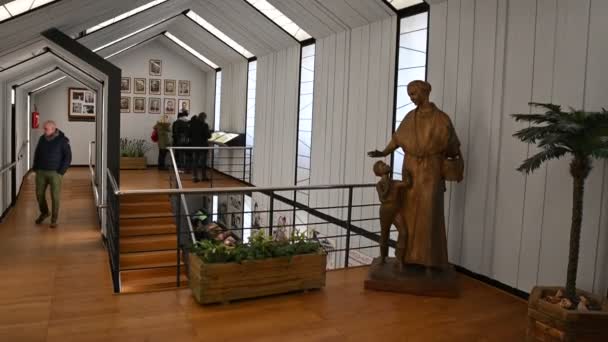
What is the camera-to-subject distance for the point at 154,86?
14539 millimetres

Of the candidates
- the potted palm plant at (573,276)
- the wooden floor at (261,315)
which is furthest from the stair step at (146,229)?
Result: the potted palm plant at (573,276)

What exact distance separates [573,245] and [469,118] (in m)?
1.67

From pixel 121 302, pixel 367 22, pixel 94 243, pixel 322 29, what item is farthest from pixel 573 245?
pixel 94 243

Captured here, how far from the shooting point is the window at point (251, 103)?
11227mm

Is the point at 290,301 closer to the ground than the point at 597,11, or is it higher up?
closer to the ground

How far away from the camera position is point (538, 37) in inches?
161

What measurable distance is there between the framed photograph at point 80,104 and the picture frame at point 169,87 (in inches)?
74.3

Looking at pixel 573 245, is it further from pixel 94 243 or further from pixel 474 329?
pixel 94 243

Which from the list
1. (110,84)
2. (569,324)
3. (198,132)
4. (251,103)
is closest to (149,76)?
(198,132)

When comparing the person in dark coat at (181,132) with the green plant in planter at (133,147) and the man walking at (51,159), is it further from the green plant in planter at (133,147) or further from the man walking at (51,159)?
the man walking at (51,159)

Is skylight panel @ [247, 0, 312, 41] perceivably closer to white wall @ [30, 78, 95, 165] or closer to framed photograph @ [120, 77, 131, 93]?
framed photograph @ [120, 77, 131, 93]

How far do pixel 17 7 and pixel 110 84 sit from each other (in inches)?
86.9

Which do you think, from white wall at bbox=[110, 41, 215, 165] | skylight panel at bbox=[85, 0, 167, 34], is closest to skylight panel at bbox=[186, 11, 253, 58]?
skylight panel at bbox=[85, 0, 167, 34]

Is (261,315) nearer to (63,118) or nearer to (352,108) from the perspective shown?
(352,108)
